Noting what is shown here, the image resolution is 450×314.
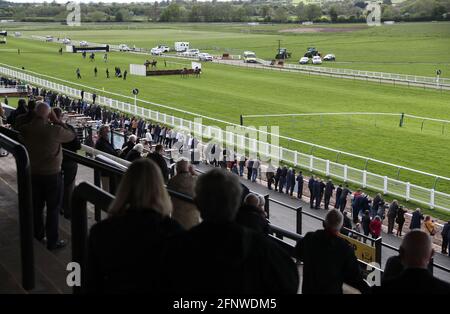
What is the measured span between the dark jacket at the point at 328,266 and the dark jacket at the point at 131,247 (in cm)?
109

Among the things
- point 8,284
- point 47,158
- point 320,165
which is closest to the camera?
point 8,284

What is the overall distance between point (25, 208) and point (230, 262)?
5.97ft

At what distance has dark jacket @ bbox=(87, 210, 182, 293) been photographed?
274cm

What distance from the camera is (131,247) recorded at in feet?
9.07

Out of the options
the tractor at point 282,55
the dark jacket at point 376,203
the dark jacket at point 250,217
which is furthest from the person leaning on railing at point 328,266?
the tractor at point 282,55

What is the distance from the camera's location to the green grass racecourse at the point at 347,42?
70438 millimetres

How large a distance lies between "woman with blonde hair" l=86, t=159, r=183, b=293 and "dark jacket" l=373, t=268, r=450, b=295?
91 cm

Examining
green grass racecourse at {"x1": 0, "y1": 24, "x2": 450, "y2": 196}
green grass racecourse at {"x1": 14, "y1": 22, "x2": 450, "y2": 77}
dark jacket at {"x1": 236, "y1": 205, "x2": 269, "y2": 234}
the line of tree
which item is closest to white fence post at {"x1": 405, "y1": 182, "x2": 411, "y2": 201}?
green grass racecourse at {"x1": 0, "y1": 24, "x2": 450, "y2": 196}

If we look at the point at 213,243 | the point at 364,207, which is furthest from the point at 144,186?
the point at 364,207

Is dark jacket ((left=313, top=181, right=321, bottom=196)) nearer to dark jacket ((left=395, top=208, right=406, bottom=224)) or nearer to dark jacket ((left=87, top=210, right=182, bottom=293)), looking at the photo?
dark jacket ((left=395, top=208, right=406, bottom=224))

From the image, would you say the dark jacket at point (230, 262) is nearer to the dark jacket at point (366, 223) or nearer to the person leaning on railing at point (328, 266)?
the person leaning on railing at point (328, 266)

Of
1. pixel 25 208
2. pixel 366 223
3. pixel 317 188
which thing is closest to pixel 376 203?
pixel 366 223

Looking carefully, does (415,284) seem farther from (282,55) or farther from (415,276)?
(282,55)
